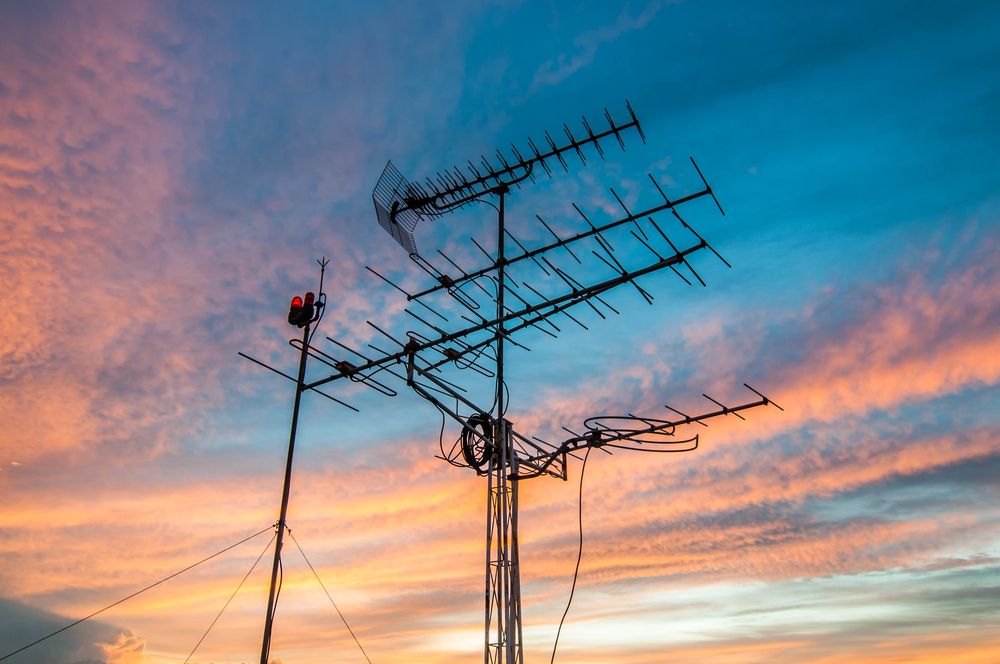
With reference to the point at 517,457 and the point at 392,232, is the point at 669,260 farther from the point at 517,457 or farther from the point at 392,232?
the point at 392,232

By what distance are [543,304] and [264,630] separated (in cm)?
605

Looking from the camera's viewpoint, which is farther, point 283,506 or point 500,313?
point 500,313

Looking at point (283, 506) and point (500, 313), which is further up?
point (500, 313)

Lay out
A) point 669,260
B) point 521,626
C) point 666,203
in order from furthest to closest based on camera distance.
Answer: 1. point 521,626
2. point 666,203
3. point 669,260

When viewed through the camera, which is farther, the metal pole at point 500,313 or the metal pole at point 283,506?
the metal pole at point 500,313

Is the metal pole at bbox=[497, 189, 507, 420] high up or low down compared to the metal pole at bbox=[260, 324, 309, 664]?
up

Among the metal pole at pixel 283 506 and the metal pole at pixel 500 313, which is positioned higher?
the metal pole at pixel 500 313

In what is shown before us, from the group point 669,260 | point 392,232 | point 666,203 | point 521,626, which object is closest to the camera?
point 669,260

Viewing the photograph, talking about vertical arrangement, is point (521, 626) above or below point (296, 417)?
below

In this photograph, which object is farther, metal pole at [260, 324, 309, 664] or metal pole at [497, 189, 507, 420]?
metal pole at [497, 189, 507, 420]

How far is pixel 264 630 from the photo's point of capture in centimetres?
906

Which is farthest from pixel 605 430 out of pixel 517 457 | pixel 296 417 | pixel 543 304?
pixel 296 417

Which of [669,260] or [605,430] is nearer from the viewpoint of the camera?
[669,260]

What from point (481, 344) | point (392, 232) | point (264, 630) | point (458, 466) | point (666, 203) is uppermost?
point (392, 232)
